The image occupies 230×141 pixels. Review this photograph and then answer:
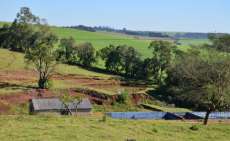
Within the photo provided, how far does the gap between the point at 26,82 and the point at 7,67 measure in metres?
15.5

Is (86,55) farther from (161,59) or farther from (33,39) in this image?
(161,59)

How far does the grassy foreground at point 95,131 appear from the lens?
25719 mm

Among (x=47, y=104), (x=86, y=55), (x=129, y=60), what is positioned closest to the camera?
(x=47, y=104)

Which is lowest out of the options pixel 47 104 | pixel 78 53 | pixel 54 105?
pixel 54 105

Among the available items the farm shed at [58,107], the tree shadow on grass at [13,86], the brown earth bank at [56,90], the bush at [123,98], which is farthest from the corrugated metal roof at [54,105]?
the tree shadow on grass at [13,86]

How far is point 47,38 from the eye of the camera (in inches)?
4038

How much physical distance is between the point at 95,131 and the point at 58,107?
95.4 feet

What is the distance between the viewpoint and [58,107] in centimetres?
5644

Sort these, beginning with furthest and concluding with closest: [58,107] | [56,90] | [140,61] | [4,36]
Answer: [4,36] → [140,61] → [56,90] → [58,107]

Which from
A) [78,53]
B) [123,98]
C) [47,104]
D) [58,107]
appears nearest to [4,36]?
[78,53]

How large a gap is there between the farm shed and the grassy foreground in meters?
22.6

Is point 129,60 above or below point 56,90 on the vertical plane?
above

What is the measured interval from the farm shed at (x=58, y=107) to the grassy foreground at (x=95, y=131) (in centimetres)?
2255

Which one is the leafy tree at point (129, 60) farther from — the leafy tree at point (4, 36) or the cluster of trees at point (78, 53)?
the leafy tree at point (4, 36)
